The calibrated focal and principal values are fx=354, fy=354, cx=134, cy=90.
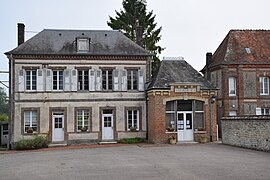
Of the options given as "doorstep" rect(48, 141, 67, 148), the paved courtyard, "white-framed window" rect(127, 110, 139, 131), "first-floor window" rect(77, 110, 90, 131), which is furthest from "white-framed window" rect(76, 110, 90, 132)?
the paved courtyard

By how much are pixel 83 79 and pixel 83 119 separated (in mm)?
2844

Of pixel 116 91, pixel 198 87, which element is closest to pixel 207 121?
pixel 198 87

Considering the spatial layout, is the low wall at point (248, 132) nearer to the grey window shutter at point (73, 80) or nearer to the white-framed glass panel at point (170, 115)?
the white-framed glass panel at point (170, 115)

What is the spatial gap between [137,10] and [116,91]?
1800cm

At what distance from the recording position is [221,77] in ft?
93.9

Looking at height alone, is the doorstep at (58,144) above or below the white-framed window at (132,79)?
below

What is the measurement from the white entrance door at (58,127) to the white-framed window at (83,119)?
1.11 metres

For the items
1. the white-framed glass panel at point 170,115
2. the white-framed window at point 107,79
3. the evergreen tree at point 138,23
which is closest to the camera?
the white-framed glass panel at point 170,115

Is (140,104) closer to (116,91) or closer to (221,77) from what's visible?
(116,91)

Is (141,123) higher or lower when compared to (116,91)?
lower

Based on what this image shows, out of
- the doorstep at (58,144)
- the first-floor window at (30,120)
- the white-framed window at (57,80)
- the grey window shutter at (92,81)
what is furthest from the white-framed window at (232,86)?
the first-floor window at (30,120)

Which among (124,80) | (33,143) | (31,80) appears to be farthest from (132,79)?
(33,143)

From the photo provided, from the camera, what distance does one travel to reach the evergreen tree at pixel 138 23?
39219mm

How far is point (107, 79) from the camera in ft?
83.8
